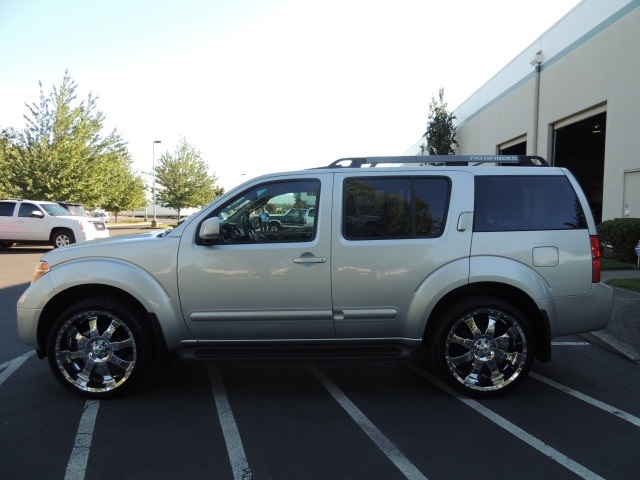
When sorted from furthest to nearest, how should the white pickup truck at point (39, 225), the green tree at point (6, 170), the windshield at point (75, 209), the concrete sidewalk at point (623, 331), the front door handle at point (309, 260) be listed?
the green tree at point (6, 170) → the windshield at point (75, 209) → the white pickup truck at point (39, 225) → the concrete sidewalk at point (623, 331) → the front door handle at point (309, 260)

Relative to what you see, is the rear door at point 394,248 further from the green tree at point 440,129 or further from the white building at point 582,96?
the green tree at point 440,129

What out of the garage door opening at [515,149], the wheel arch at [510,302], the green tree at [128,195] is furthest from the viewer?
the green tree at [128,195]

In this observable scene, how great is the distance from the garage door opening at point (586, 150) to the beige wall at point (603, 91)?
811 millimetres

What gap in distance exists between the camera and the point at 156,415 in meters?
3.92

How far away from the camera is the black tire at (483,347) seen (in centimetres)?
420

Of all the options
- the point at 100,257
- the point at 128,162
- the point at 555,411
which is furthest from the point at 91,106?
the point at 555,411

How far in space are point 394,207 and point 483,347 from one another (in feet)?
4.54

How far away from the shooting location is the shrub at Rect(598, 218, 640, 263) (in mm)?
12062

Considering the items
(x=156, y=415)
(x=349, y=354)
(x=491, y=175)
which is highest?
(x=491, y=175)

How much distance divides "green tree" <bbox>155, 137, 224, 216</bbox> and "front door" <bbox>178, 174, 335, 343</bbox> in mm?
45710

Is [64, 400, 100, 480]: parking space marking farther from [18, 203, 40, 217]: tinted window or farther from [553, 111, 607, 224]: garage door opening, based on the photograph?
[18, 203, 40, 217]: tinted window

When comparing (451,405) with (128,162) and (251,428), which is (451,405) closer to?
(251,428)

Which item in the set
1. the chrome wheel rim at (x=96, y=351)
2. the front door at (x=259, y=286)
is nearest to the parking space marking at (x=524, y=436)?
the front door at (x=259, y=286)

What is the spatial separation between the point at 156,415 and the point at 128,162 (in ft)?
140
